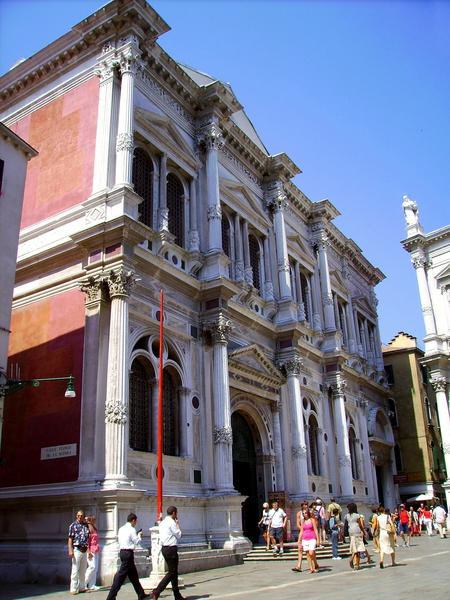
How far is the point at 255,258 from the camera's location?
27078mm

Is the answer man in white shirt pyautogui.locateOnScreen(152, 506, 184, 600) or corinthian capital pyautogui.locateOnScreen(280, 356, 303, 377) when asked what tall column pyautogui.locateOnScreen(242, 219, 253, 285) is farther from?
man in white shirt pyautogui.locateOnScreen(152, 506, 184, 600)

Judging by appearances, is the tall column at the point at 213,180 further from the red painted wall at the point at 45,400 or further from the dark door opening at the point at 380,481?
the dark door opening at the point at 380,481

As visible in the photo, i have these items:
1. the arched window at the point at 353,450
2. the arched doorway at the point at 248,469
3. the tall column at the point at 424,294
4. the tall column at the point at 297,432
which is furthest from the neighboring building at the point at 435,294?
the arched doorway at the point at 248,469

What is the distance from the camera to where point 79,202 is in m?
19.0

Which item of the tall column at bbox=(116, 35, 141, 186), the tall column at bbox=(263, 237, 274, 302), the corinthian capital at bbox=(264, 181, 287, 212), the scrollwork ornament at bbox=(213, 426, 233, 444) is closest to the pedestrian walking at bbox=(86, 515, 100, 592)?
the scrollwork ornament at bbox=(213, 426, 233, 444)

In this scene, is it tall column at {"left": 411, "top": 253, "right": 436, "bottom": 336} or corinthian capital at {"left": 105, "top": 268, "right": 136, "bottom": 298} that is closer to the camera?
corinthian capital at {"left": 105, "top": 268, "right": 136, "bottom": 298}

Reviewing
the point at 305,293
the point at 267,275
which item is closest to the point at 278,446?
the point at 267,275

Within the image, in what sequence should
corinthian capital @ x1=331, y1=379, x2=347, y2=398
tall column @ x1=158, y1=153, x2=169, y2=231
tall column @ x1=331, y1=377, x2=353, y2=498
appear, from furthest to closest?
corinthian capital @ x1=331, y1=379, x2=347, y2=398 < tall column @ x1=331, y1=377, x2=353, y2=498 < tall column @ x1=158, y1=153, x2=169, y2=231

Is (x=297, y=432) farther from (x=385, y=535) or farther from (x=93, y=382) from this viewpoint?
(x=93, y=382)

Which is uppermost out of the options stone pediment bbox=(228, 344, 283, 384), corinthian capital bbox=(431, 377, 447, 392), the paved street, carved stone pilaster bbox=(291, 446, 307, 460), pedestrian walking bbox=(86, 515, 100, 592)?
corinthian capital bbox=(431, 377, 447, 392)

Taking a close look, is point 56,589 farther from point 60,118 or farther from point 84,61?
point 84,61

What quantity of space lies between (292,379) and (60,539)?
495 inches

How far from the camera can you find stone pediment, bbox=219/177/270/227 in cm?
2488

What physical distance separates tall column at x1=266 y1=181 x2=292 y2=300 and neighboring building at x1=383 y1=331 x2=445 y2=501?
16411mm
